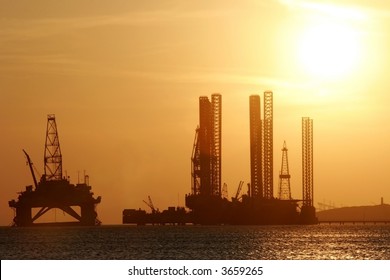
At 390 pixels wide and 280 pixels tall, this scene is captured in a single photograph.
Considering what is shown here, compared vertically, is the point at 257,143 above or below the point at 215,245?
above

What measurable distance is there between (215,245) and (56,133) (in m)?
74.0

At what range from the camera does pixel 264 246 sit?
103312mm

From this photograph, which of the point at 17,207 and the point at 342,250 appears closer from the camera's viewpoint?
the point at 342,250

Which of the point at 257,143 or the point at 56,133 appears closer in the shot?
the point at 56,133
